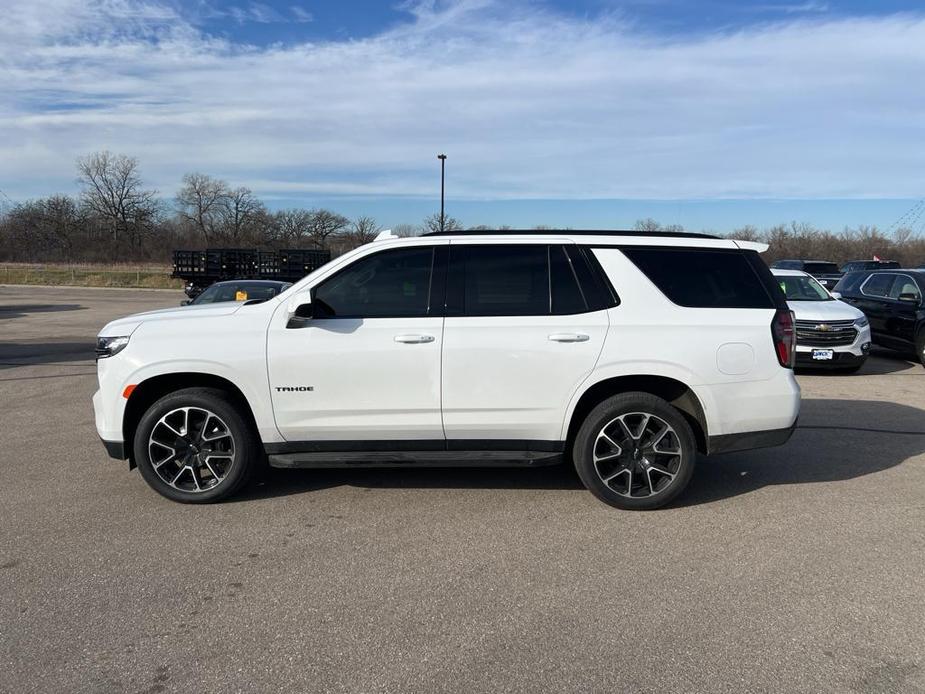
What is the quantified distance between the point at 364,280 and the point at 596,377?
1763 millimetres

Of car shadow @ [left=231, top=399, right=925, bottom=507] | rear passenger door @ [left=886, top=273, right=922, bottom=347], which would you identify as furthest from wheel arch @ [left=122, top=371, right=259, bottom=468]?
rear passenger door @ [left=886, top=273, right=922, bottom=347]

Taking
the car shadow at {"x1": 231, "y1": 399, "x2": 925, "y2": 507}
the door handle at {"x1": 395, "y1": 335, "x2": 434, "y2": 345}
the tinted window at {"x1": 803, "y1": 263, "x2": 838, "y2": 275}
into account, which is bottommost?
the car shadow at {"x1": 231, "y1": 399, "x2": 925, "y2": 507}

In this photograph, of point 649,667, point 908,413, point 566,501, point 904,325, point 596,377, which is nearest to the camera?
point 649,667

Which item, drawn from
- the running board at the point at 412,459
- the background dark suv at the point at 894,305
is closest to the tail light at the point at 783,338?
the running board at the point at 412,459

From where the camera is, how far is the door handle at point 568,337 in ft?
15.3

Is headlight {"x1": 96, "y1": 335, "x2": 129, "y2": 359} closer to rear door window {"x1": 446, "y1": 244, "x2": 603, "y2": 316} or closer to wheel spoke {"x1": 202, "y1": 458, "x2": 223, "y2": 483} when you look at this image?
wheel spoke {"x1": 202, "y1": 458, "x2": 223, "y2": 483}

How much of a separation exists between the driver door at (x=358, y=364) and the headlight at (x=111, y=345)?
1.05 metres

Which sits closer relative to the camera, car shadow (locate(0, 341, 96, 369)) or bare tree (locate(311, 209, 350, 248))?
car shadow (locate(0, 341, 96, 369))

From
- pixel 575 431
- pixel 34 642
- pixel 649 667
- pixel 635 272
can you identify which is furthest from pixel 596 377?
pixel 34 642

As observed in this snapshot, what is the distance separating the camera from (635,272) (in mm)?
4844

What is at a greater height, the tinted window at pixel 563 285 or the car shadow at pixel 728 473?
the tinted window at pixel 563 285

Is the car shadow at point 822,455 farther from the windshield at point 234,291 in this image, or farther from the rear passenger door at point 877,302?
the windshield at point 234,291

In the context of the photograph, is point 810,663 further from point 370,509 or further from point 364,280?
point 364,280

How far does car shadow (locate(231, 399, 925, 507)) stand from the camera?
17.5ft
